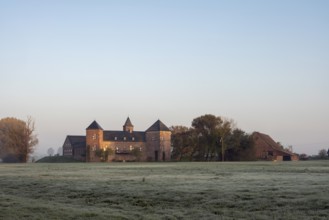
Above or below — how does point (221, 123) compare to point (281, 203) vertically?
above

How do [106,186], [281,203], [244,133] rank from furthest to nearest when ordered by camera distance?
[244,133], [106,186], [281,203]

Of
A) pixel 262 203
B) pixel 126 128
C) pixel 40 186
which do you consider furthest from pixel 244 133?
pixel 262 203

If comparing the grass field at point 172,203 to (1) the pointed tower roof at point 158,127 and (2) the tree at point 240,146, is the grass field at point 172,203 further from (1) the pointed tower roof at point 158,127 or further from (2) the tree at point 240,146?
(1) the pointed tower roof at point 158,127

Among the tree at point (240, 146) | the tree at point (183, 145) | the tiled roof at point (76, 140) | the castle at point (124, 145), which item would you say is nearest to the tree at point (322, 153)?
the tree at point (240, 146)

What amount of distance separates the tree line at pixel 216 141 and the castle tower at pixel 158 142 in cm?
1202

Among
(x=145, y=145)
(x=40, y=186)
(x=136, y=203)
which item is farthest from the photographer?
(x=145, y=145)

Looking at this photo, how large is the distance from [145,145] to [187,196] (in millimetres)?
119509

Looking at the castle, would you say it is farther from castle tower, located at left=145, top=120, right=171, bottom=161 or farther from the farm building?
the farm building

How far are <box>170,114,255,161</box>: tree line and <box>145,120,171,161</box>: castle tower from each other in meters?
12.0

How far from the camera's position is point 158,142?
134 meters

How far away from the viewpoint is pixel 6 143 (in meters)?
114

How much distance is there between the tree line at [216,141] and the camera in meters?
110

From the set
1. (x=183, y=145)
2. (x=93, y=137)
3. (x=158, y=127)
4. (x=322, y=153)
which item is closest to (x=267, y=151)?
(x=322, y=153)

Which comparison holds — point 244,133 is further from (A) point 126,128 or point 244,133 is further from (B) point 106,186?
(B) point 106,186
